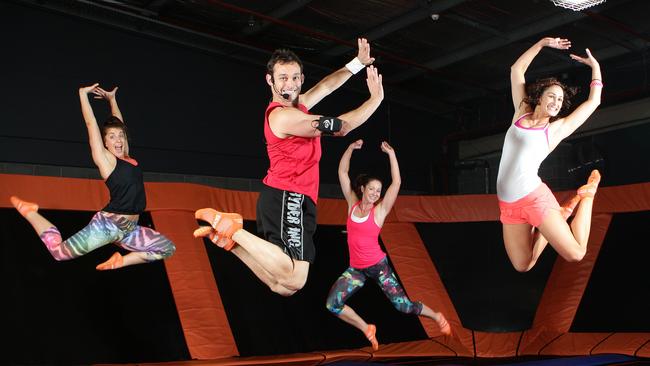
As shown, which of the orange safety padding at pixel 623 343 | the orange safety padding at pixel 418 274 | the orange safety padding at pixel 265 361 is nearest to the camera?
the orange safety padding at pixel 265 361

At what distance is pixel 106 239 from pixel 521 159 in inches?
87.2

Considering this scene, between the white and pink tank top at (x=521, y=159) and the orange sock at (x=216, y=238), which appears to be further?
the white and pink tank top at (x=521, y=159)

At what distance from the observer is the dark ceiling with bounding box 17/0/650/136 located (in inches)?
235

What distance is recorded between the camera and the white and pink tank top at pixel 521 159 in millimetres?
3119

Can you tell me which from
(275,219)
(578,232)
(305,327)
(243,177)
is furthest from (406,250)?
(275,219)

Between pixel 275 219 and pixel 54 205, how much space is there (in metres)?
2.59

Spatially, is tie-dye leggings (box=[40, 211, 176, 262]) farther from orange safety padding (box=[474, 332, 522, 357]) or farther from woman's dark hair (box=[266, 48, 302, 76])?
orange safety padding (box=[474, 332, 522, 357])

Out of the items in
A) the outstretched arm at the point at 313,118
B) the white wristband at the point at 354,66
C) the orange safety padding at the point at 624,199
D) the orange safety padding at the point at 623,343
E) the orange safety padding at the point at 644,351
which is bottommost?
the orange safety padding at the point at 644,351

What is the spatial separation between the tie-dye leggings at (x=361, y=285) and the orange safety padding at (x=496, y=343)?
1.05 meters

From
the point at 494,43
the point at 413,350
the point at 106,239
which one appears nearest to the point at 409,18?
the point at 494,43

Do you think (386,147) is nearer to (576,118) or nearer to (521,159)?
(521,159)

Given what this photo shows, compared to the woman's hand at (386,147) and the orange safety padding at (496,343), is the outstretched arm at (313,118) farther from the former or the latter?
the orange safety padding at (496,343)

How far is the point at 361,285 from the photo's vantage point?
15.7 feet

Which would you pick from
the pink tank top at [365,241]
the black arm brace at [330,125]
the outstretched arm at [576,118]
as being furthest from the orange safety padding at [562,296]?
the black arm brace at [330,125]
